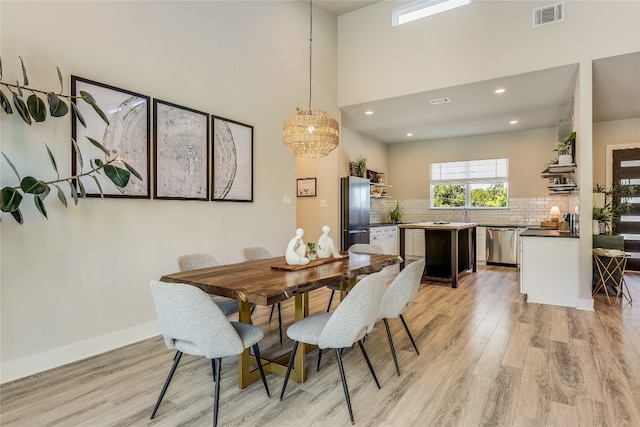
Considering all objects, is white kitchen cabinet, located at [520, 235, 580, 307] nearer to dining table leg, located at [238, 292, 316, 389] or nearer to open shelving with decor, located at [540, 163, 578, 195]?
open shelving with decor, located at [540, 163, 578, 195]

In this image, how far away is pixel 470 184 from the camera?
8.00 meters

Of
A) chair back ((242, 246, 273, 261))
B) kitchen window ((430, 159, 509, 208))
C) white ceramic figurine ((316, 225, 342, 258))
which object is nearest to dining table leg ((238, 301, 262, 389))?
white ceramic figurine ((316, 225, 342, 258))

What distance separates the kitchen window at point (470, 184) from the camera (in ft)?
25.2

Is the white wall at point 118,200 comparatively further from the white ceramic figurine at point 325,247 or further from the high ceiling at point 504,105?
the high ceiling at point 504,105

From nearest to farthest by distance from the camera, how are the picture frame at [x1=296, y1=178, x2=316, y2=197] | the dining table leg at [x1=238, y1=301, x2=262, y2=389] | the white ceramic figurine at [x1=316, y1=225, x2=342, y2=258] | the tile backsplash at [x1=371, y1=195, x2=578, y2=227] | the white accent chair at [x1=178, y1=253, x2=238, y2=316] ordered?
the dining table leg at [x1=238, y1=301, x2=262, y2=389], the white accent chair at [x1=178, y1=253, x2=238, y2=316], the white ceramic figurine at [x1=316, y1=225, x2=342, y2=258], the picture frame at [x1=296, y1=178, x2=316, y2=197], the tile backsplash at [x1=371, y1=195, x2=578, y2=227]

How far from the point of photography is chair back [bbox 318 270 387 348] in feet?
6.39

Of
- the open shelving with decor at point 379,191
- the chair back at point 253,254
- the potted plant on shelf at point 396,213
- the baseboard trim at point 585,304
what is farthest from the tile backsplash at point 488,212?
the chair back at point 253,254

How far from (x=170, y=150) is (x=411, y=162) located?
640cm

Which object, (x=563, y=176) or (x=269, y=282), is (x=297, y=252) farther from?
(x=563, y=176)

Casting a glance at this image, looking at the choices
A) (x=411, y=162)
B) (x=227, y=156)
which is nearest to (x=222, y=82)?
(x=227, y=156)

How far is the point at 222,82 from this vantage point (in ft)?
13.2

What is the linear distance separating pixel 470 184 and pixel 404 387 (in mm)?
6592

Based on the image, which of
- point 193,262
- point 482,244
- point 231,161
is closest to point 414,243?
point 482,244

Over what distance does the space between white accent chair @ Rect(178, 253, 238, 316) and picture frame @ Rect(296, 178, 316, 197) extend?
3704 mm
